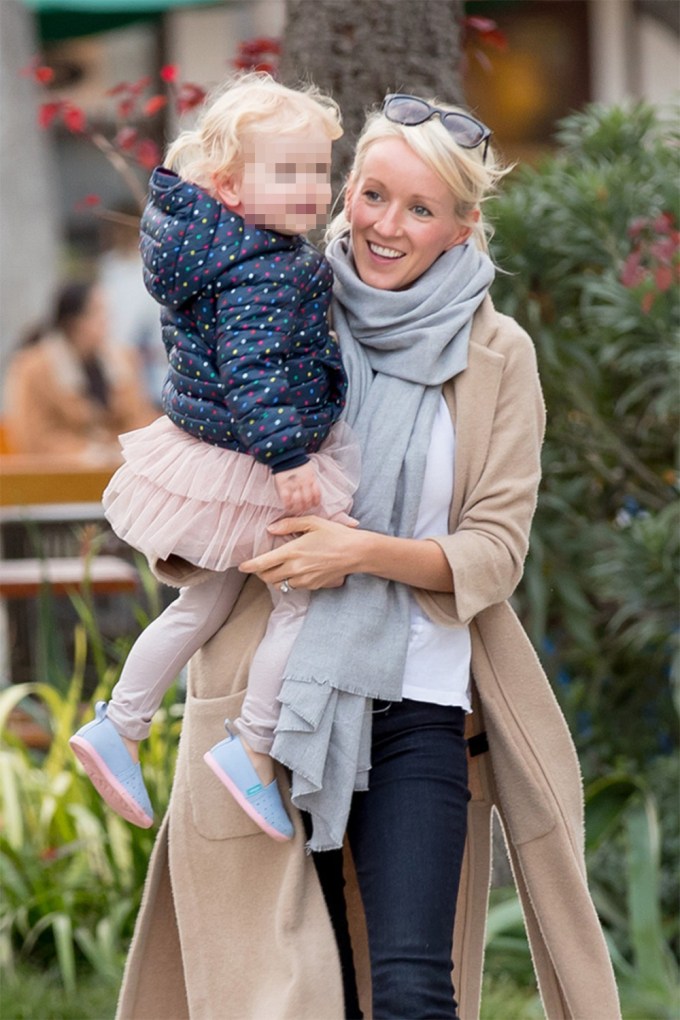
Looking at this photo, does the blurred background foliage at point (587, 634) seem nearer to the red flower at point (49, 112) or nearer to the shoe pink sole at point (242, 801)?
the red flower at point (49, 112)

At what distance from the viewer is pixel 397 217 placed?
2.64m

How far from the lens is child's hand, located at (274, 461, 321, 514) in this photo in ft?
8.08

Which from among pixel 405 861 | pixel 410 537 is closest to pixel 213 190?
pixel 410 537

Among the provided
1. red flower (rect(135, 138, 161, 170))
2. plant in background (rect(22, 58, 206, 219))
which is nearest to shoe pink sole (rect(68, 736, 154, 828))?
plant in background (rect(22, 58, 206, 219))

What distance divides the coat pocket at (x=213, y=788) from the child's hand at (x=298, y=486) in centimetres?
38

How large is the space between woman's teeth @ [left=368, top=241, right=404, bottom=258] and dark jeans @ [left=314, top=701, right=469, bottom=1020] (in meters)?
0.77

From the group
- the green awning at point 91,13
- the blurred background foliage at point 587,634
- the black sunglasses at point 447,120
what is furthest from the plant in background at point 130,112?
the green awning at point 91,13

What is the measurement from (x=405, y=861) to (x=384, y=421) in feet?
2.39

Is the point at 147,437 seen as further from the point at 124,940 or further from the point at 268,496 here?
the point at 124,940

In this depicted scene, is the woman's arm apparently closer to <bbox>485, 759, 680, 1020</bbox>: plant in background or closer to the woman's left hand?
the woman's left hand

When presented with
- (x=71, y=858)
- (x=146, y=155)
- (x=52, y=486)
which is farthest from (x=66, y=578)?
(x=146, y=155)

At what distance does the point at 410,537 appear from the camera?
265 cm

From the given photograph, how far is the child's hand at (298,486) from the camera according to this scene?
97.0 inches

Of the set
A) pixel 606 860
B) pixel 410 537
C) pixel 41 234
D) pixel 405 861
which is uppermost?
pixel 410 537
